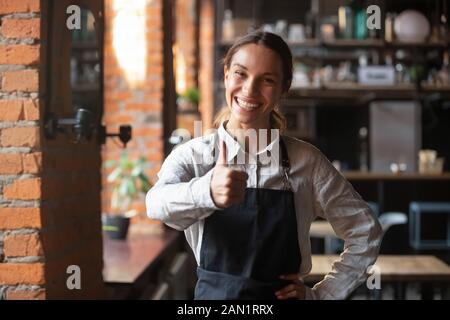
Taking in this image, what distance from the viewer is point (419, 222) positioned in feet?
20.8

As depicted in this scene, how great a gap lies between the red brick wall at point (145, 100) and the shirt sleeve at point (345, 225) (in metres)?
Answer: 2.39

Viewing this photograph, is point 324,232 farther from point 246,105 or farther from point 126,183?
point 246,105

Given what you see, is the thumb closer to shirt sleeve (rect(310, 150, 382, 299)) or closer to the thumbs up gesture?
the thumbs up gesture

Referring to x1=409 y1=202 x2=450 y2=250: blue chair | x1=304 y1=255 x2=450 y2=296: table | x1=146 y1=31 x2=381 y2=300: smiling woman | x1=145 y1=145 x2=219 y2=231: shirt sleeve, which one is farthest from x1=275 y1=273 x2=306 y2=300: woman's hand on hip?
x1=409 y1=202 x2=450 y2=250: blue chair

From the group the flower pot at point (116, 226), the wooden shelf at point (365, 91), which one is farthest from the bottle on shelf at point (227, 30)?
the flower pot at point (116, 226)

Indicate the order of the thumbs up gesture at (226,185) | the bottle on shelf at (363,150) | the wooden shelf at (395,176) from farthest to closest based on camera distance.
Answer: the bottle on shelf at (363,150) → the wooden shelf at (395,176) → the thumbs up gesture at (226,185)

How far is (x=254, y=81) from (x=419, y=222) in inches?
225

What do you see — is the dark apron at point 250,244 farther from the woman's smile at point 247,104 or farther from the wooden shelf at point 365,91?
the wooden shelf at point 365,91

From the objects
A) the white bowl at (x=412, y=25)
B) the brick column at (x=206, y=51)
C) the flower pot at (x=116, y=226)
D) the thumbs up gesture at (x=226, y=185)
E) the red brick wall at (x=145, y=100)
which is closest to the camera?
the thumbs up gesture at (x=226, y=185)

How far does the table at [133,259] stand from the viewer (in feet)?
6.81

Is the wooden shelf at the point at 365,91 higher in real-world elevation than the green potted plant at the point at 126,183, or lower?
higher

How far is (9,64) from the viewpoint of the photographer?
1.47m

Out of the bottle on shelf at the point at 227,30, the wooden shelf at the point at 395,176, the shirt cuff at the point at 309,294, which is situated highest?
the bottle on shelf at the point at 227,30

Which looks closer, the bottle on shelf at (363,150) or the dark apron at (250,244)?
the dark apron at (250,244)
